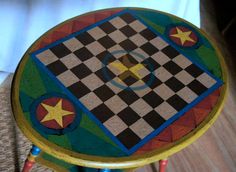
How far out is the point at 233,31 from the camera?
179cm

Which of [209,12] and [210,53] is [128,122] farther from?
[209,12]

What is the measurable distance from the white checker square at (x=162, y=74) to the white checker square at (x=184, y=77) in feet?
0.07

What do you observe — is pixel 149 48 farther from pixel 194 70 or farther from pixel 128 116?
pixel 128 116

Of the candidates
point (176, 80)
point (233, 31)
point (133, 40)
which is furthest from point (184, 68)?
point (233, 31)

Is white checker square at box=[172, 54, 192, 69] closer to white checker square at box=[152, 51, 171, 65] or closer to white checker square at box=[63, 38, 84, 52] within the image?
white checker square at box=[152, 51, 171, 65]

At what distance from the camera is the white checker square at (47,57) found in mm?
899

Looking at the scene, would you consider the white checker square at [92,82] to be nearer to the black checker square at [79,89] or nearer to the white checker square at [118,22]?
the black checker square at [79,89]

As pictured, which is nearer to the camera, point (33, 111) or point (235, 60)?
point (33, 111)

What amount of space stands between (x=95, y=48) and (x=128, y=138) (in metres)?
0.28

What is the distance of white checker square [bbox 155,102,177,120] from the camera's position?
813mm

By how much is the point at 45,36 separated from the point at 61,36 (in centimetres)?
4

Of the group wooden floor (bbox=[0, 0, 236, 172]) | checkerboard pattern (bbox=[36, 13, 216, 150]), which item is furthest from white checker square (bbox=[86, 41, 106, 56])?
wooden floor (bbox=[0, 0, 236, 172])

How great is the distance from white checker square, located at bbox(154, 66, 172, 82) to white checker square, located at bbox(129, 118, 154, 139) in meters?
0.14

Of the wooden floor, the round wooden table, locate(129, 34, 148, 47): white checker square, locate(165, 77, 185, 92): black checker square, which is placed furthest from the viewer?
the wooden floor
